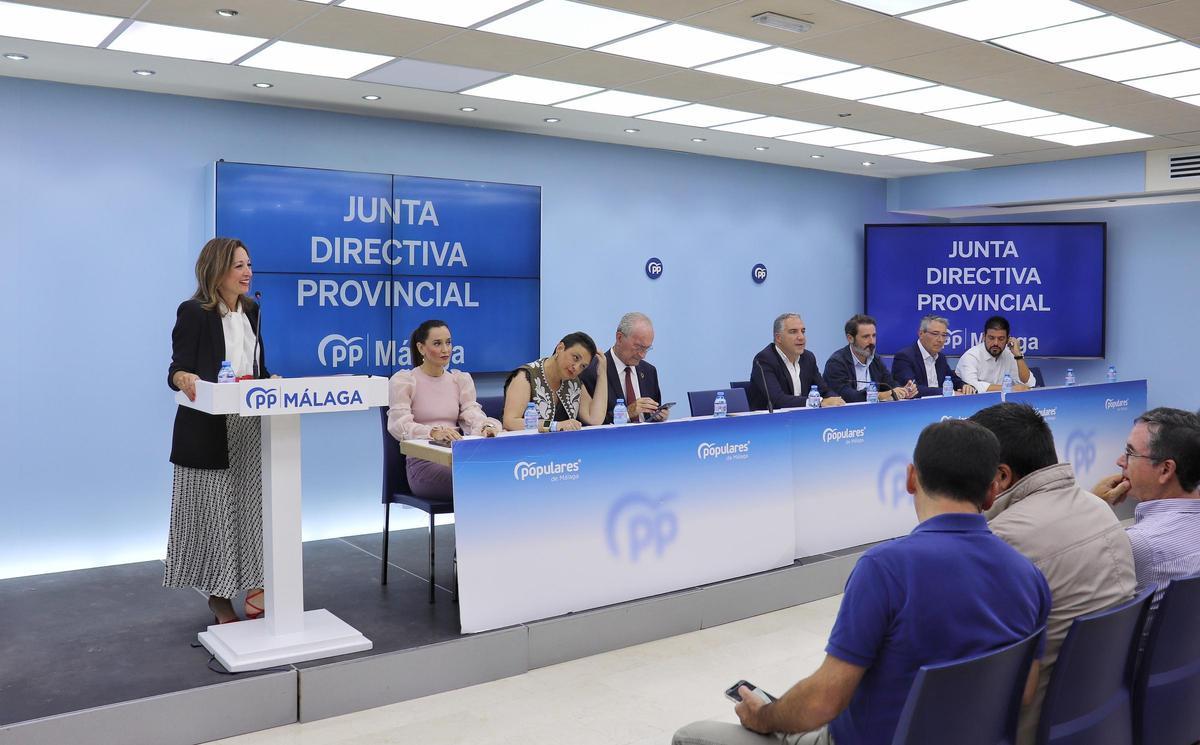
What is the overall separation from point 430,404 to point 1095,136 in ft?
19.0

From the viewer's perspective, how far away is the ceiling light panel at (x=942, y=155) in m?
8.38

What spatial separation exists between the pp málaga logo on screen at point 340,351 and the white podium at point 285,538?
7.96ft

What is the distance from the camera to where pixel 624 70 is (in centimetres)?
542

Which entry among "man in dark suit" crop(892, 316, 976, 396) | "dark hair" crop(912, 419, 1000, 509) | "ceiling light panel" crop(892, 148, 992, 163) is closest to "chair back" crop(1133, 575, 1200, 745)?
"dark hair" crop(912, 419, 1000, 509)

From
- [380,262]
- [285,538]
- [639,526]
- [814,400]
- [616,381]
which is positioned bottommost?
[639,526]

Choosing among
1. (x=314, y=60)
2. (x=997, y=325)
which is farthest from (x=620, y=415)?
(x=997, y=325)

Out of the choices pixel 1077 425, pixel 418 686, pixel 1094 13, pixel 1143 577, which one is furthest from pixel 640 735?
pixel 1077 425

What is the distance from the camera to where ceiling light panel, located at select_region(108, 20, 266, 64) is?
4602 millimetres

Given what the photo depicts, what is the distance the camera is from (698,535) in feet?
15.9

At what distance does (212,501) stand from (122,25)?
2.21 meters

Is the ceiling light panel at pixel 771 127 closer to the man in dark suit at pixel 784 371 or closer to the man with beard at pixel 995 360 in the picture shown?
the man in dark suit at pixel 784 371

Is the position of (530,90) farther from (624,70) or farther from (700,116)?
(700,116)

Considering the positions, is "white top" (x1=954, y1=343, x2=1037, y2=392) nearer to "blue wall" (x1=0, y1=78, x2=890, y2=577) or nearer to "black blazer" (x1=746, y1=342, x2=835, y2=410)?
"black blazer" (x1=746, y1=342, x2=835, y2=410)

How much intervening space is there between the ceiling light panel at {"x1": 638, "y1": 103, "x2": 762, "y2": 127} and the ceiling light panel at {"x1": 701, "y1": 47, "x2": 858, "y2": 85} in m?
0.80
